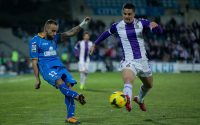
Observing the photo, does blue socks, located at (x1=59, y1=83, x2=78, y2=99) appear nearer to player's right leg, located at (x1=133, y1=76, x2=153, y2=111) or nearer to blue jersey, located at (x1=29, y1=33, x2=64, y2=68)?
blue jersey, located at (x1=29, y1=33, x2=64, y2=68)

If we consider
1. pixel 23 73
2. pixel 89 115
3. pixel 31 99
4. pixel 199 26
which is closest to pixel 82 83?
pixel 31 99

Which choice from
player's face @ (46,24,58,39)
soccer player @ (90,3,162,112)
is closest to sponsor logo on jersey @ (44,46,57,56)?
player's face @ (46,24,58,39)

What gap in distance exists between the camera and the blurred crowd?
38.1 m

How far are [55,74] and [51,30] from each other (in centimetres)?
99

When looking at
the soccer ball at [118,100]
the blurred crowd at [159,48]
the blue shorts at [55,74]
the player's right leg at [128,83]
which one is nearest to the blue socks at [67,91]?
the blue shorts at [55,74]

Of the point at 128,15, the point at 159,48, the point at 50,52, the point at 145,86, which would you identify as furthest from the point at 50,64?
the point at 159,48

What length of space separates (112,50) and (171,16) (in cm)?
743

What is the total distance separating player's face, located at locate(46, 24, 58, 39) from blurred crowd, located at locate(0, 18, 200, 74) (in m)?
26.3

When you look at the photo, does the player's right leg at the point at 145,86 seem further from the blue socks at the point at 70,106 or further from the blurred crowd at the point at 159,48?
the blurred crowd at the point at 159,48

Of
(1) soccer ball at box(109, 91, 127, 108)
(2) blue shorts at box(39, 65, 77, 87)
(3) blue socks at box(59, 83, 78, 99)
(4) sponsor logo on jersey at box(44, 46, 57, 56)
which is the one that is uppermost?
(4) sponsor logo on jersey at box(44, 46, 57, 56)

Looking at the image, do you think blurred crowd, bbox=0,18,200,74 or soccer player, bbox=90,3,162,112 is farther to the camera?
blurred crowd, bbox=0,18,200,74

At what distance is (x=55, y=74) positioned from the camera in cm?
1097

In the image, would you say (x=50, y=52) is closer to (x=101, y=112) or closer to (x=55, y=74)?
(x=55, y=74)

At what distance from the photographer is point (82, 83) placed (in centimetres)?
2205
